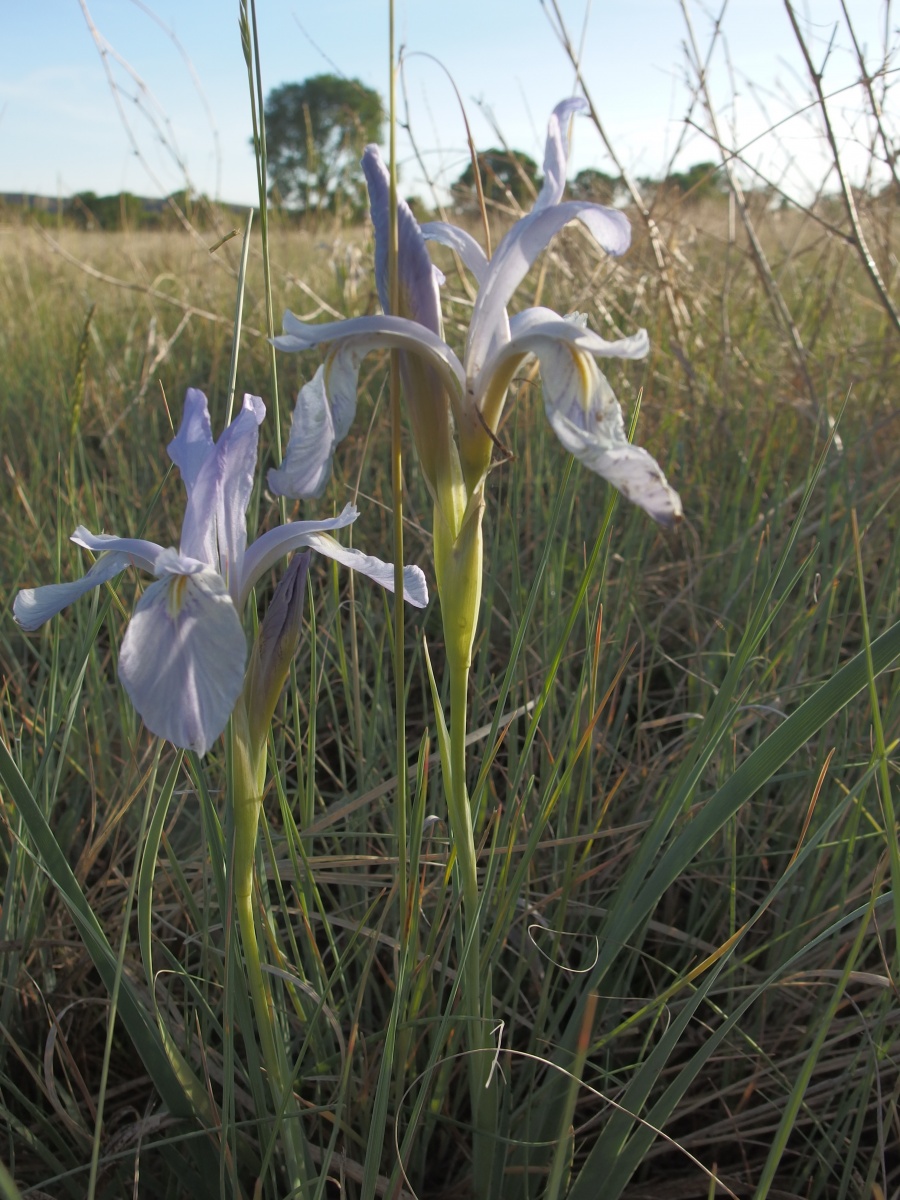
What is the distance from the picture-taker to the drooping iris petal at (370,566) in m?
0.77

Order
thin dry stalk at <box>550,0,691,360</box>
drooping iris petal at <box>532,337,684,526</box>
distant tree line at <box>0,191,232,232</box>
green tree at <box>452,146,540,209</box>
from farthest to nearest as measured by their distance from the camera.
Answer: distant tree line at <box>0,191,232,232</box> < green tree at <box>452,146,540,209</box> < thin dry stalk at <box>550,0,691,360</box> < drooping iris petal at <box>532,337,684,526</box>

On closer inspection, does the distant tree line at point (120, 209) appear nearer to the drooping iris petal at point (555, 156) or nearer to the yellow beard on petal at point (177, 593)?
the drooping iris petal at point (555, 156)

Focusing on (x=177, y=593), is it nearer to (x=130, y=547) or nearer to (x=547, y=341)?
(x=130, y=547)

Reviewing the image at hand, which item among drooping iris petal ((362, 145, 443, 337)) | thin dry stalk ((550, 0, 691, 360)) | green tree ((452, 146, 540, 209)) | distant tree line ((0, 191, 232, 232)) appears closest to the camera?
drooping iris petal ((362, 145, 443, 337))

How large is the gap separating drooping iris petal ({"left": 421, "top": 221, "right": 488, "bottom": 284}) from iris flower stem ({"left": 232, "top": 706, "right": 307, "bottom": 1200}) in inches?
17.9

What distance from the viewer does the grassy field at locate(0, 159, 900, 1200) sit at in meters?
0.77

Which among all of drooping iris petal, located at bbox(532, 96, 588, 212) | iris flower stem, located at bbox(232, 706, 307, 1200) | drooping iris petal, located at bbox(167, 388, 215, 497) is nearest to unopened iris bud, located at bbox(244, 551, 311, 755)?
iris flower stem, located at bbox(232, 706, 307, 1200)

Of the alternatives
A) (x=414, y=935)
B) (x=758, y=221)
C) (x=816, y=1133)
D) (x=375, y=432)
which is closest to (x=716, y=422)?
(x=375, y=432)

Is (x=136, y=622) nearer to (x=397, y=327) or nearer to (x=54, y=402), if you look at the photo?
(x=397, y=327)

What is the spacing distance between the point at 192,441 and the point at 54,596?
183mm

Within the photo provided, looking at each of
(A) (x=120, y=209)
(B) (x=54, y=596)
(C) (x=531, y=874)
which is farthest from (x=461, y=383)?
(A) (x=120, y=209)

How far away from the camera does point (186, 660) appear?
2.00 ft

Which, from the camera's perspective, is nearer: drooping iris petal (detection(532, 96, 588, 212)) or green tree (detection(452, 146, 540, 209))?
drooping iris petal (detection(532, 96, 588, 212))

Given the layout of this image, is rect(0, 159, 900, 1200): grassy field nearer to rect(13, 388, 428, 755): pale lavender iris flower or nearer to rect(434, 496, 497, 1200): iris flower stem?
rect(434, 496, 497, 1200): iris flower stem
